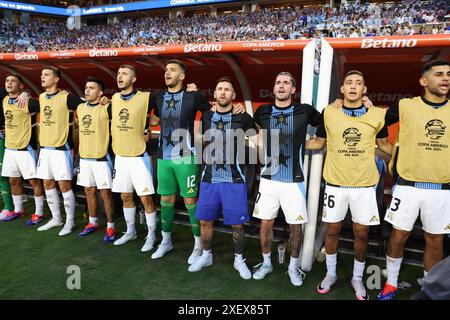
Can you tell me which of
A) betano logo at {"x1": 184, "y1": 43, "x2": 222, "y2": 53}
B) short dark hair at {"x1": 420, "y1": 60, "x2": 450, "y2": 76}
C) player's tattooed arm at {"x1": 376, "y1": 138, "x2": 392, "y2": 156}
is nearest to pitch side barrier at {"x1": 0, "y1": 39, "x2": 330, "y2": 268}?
betano logo at {"x1": 184, "y1": 43, "x2": 222, "y2": 53}

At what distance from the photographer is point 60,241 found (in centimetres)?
394

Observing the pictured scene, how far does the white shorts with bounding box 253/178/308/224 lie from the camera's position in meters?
2.98

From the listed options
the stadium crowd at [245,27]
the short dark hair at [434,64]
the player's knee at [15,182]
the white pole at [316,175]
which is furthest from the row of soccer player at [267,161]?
the stadium crowd at [245,27]

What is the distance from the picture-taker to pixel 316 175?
3.08 meters

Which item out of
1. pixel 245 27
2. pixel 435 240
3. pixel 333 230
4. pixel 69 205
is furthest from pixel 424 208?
pixel 245 27

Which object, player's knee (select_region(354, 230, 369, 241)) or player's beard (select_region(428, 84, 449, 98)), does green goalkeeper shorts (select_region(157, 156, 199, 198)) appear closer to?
player's knee (select_region(354, 230, 369, 241))

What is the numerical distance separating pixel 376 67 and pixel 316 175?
62.4 inches

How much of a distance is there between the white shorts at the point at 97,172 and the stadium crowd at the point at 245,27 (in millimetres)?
10291

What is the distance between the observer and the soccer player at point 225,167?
3.13 m

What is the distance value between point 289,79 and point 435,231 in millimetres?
1604

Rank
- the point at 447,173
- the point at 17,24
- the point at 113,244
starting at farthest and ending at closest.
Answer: the point at 17,24 < the point at 113,244 < the point at 447,173

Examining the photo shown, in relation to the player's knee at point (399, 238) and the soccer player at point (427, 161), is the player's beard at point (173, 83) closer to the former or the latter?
the soccer player at point (427, 161)
